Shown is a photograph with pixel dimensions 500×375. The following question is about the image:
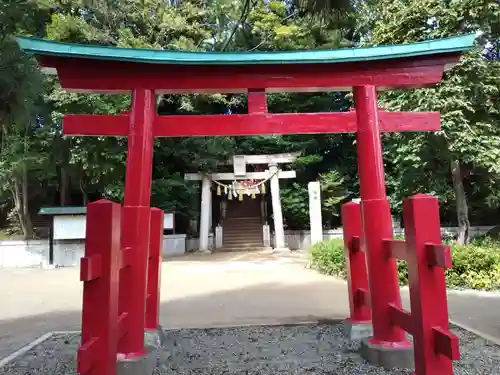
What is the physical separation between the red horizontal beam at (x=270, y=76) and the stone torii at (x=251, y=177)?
13.6m

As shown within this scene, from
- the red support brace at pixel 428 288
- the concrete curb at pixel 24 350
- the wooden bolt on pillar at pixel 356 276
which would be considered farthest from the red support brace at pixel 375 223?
the concrete curb at pixel 24 350

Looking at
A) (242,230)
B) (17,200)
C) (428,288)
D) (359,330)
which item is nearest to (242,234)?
(242,230)

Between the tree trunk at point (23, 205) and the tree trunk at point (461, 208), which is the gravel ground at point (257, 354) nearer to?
the tree trunk at point (461, 208)

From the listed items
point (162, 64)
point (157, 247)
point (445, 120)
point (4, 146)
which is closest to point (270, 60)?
point (162, 64)

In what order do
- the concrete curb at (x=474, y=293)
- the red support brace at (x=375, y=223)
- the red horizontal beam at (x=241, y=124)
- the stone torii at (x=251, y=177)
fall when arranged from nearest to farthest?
the red support brace at (x=375, y=223) → the red horizontal beam at (x=241, y=124) → the concrete curb at (x=474, y=293) → the stone torii at (x=251, y=177)

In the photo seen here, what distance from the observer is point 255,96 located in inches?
174

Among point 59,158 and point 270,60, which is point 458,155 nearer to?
point 270,60

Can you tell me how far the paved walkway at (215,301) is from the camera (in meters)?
5.95

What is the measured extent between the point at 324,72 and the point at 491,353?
3.42m

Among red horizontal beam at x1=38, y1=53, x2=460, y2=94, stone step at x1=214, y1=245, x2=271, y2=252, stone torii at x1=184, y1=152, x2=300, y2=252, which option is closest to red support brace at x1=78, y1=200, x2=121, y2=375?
red horizontal beam at x1=38, y1=53, x2=460, y2=94

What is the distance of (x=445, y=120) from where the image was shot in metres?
11.0

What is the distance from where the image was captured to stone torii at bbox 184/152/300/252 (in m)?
18.1

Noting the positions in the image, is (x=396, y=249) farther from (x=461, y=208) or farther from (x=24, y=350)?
(x=461, y=208)

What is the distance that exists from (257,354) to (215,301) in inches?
138
